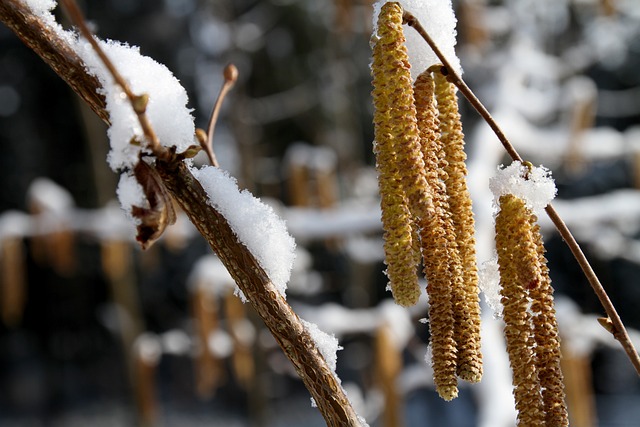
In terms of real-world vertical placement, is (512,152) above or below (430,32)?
below

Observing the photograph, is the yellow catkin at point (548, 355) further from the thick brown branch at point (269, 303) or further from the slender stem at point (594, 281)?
the thick brown branch at point (269, 303)

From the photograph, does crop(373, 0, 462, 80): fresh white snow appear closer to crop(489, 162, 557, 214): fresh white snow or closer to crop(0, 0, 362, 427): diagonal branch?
crop(489, 162, 557, 214): fresh white snow

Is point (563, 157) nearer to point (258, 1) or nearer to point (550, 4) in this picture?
point (550, 4)

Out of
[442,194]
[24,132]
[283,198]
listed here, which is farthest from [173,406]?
[442,194]

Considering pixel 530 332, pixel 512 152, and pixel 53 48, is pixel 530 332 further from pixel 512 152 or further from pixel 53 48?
pixel 53 48

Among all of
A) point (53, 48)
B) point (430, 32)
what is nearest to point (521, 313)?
point (430, 32)

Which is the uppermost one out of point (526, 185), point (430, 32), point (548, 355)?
point (430, 32)

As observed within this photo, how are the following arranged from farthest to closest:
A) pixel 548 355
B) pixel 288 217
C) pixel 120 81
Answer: pixel 288 217 → pixel 548 355 → pixel 120 81
